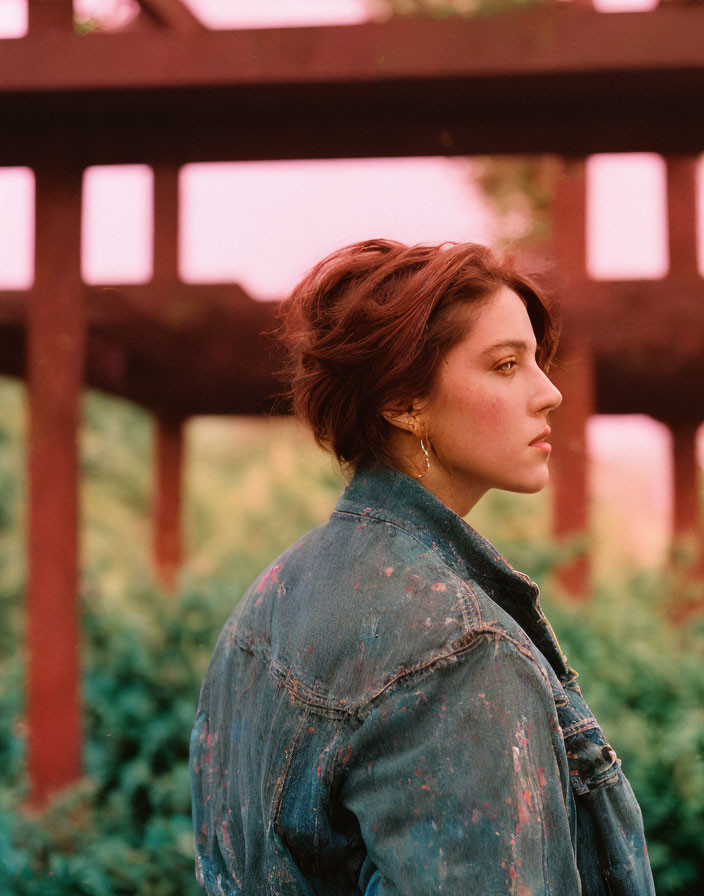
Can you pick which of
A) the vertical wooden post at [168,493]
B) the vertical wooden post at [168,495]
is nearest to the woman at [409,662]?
the vertical wooden post at [168,495]

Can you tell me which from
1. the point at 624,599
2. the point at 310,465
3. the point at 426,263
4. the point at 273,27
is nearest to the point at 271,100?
the point at 273,27

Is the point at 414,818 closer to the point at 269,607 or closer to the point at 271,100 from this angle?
the point at 269,607

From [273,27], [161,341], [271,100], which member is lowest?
[161,341]

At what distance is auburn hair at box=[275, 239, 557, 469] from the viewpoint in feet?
4.82

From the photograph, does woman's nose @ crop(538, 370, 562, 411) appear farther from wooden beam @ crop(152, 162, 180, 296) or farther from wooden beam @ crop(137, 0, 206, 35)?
wooden beam @ crop(152, 162, 180, 296)

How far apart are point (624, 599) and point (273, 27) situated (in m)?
4.02

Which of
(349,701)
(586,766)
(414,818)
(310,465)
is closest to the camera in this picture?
(414,818)

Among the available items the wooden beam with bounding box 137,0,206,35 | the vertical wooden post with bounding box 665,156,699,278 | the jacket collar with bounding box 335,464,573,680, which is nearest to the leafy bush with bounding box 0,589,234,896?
the jacket collar with bounding box 335,464,573,680

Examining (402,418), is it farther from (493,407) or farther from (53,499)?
(53,499)

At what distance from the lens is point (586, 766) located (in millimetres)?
1403

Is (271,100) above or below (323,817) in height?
above

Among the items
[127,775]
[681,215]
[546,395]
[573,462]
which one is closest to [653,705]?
[573,462]

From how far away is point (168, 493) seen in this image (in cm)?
795

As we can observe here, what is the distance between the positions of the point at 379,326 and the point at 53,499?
2820mm
